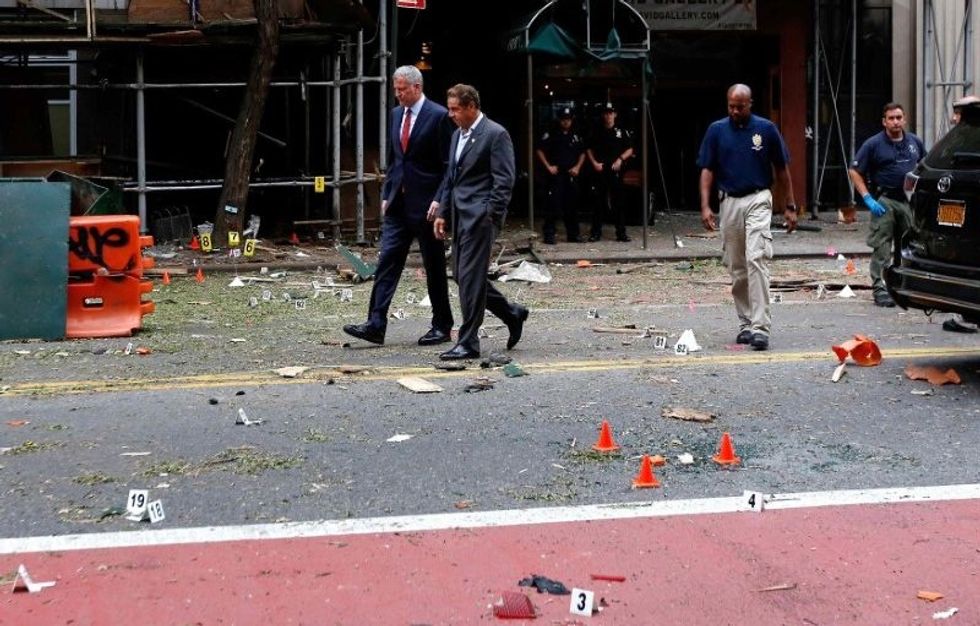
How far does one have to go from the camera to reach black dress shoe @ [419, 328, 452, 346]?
1047 centimetres

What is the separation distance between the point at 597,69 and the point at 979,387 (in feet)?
44.8

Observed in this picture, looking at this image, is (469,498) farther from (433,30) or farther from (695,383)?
(433,30)

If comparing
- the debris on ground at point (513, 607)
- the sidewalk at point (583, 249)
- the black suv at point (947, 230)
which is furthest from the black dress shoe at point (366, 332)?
the sidewalk at point (583, 249)

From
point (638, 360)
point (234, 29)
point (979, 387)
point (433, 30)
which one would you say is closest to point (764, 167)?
point (638, 360)

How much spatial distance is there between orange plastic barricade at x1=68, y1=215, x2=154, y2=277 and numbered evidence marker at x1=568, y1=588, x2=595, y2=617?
736cm

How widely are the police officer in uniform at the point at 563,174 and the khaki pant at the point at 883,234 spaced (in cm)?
695

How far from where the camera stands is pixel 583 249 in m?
19.0

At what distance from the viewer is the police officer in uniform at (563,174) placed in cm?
1964

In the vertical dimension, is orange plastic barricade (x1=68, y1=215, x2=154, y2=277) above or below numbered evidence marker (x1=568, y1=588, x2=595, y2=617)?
above

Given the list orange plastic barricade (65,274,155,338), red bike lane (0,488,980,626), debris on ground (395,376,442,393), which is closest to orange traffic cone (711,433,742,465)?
red bike lane (0,488,980,626)

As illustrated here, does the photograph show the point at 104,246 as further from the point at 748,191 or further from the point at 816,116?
the point at 816,116

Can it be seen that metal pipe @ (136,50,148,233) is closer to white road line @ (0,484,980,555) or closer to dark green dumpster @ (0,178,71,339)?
dark green dumpster @ (0,178,71,339)

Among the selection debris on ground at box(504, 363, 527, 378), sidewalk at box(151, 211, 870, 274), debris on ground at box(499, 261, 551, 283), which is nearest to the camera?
debris on ground at box(504, 363, 527, 378)

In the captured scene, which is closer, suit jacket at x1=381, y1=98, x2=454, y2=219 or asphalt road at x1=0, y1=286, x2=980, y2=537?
asphalt road at x1=0, y1=286, x2=980, y2=537
